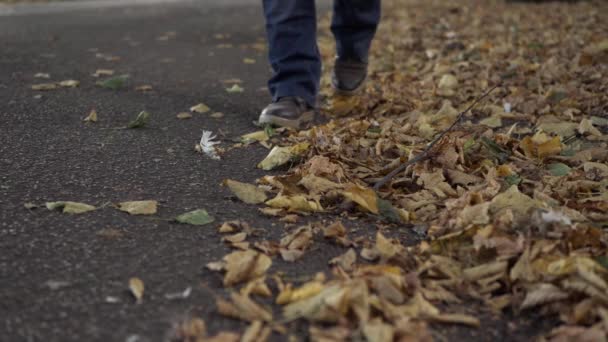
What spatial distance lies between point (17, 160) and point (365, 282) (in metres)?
1.41

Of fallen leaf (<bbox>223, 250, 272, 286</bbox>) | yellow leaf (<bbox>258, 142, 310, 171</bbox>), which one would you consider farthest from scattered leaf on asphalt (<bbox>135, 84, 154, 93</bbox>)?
fallen leaf (<bbox>223, 250, 272, 286</bbox>)

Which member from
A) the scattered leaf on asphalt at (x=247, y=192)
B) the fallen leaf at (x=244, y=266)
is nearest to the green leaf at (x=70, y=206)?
the scattered leaf on asphalt at (x=247, y=192)

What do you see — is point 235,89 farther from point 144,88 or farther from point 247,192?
point 247,192

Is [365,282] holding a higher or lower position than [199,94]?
higher

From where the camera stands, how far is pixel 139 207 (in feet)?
6.29

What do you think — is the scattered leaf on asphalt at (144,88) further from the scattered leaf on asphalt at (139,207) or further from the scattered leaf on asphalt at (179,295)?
the scattered leaf on asphalt at (179,295)

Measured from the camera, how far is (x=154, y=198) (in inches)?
80.3

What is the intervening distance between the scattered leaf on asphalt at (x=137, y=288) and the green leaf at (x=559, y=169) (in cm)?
136

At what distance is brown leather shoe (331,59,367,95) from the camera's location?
3.54m

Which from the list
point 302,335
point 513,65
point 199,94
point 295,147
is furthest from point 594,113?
point 302,335

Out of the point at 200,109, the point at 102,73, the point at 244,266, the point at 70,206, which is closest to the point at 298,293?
the point at 244,266

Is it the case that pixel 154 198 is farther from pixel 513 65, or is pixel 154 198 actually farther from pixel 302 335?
pixel 513 65

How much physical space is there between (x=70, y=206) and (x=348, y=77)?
193 cm

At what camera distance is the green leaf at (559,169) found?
7.36ft
